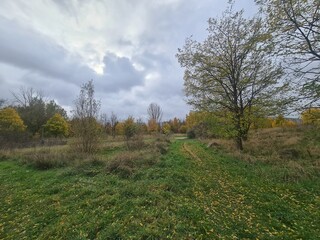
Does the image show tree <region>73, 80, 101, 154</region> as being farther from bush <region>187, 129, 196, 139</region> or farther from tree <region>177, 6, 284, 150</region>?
bush <region>187, 129, 196, 139</region>

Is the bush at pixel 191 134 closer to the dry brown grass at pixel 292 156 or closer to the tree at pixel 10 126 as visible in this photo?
the dry brown grass at pixel 292 156

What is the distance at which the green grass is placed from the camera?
465 centimetres

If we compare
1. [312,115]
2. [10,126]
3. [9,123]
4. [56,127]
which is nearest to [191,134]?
[56,127]

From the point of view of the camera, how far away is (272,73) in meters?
14.5

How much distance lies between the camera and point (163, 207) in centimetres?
570

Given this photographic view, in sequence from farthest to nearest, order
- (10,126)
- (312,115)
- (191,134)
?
(191,134) < (10,126) < (312,115)

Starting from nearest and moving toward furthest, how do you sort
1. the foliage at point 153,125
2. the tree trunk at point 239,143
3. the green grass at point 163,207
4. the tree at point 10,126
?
the green grass at point 163,207, the tree trunk at point 239,143, the tree at point 10,126, the foliage at point 153,125

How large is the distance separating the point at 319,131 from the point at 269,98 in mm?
5886

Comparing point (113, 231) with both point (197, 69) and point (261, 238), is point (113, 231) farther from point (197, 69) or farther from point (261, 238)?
point (197, 69)

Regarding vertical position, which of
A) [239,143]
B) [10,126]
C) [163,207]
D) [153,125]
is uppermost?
[153,125]

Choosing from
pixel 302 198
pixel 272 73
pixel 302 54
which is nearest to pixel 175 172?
pixel 302 198

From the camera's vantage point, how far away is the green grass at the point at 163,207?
183 inches

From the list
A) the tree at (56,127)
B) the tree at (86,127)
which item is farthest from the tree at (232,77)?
the tree at (56,127)

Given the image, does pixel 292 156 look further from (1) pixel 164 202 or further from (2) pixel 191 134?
(2) pixel 191 134
